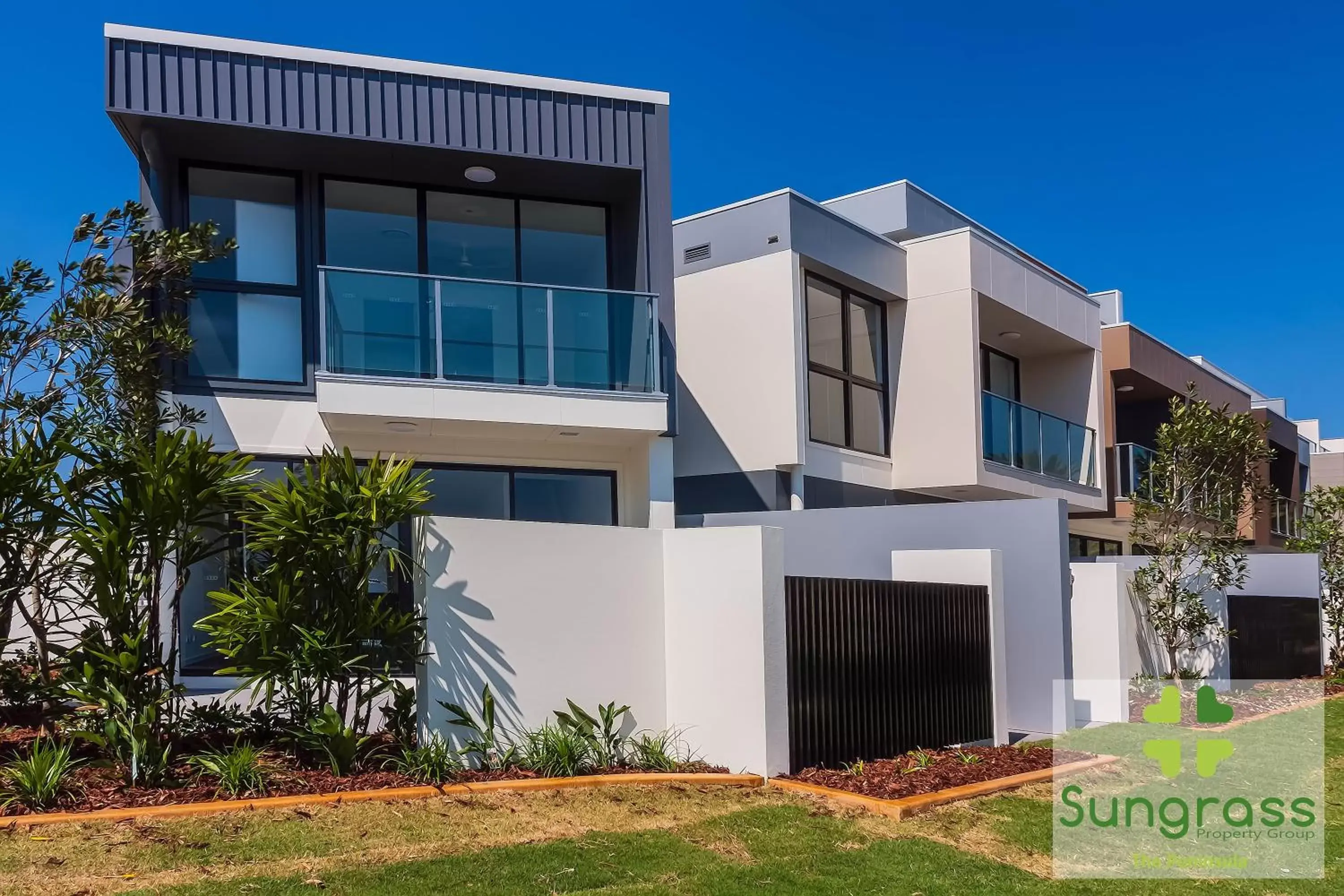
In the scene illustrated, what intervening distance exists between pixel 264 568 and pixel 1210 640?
46.6ft

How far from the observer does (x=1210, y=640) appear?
1672 cm

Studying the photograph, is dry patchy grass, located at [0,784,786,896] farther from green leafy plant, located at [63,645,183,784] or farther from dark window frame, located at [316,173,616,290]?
dark window frame, located at [316,173,616,290]

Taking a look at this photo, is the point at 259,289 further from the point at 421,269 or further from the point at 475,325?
the point at 475,325

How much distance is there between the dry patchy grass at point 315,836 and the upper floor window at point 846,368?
29.5 feet

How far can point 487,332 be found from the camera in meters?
11.9

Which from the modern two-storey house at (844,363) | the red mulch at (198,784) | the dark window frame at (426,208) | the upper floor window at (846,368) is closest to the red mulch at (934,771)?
the red mulch at (198,784)

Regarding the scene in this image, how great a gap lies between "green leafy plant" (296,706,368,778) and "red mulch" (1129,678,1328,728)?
378 inches

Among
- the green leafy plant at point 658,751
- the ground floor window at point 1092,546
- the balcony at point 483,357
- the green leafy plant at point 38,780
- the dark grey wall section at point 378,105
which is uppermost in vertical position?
the dark grey wall section at point 378,105

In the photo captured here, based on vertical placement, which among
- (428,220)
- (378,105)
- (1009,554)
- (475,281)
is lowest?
(1009,554)

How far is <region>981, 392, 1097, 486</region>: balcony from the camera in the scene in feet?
58.0

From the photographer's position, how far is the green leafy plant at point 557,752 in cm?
859

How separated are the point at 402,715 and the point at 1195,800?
6.62 metres

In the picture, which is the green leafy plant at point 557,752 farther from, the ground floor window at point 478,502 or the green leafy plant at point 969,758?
the green leafy plant at point 969,758

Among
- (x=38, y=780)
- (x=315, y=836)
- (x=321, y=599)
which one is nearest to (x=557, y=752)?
(x=321, y=599)
